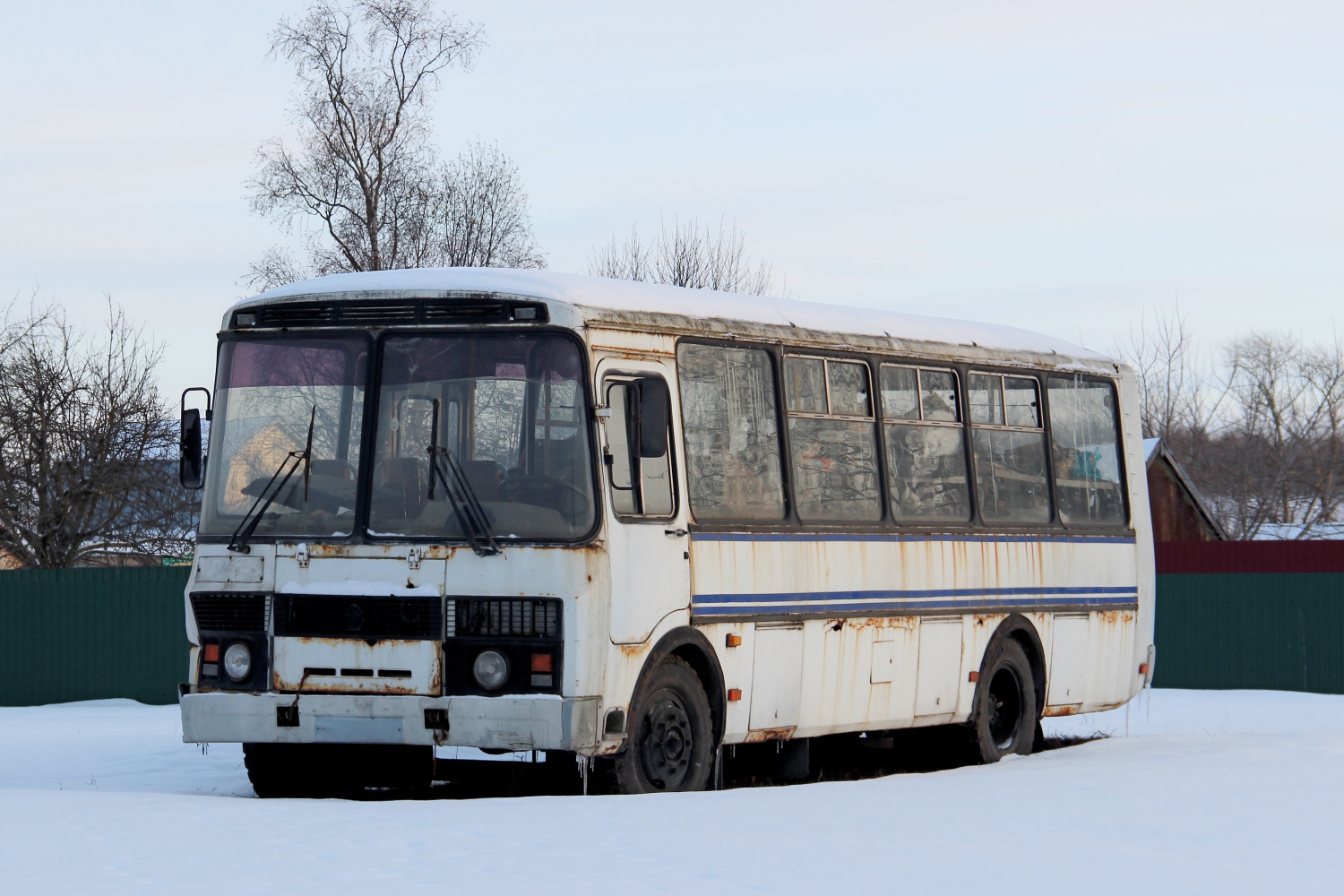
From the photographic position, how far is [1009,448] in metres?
14.4

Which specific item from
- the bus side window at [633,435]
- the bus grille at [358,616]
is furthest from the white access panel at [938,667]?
the bus grille at [358,616]

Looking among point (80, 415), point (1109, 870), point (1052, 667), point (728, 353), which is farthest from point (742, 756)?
point (80, 415)

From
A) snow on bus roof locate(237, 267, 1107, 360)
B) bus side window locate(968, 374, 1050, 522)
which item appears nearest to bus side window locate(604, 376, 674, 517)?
snow on bus roof locate(237, 267, 1107, 360)

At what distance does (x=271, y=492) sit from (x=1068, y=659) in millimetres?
7003

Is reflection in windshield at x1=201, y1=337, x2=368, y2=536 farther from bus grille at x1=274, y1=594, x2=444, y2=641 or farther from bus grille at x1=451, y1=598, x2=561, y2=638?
bus grille at x1=451, y1=598, x2=561, y2=638

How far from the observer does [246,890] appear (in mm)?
6957

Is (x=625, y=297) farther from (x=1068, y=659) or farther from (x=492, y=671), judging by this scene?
(x=1068, y=659)

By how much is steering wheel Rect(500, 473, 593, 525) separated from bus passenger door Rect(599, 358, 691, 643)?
0.64ft

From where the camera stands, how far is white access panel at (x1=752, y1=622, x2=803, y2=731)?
1169 centimetres

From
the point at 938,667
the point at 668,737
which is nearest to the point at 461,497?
the point at 668,737

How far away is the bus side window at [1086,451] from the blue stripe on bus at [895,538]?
0.14 m

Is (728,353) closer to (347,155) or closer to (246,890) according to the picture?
(246,890)

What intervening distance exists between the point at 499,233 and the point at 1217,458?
129ft

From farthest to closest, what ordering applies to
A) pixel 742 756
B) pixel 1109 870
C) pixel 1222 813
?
pixel 742 756, pixel 1222 813, pixel 1109 870
